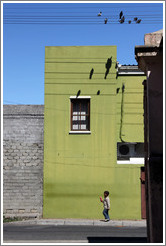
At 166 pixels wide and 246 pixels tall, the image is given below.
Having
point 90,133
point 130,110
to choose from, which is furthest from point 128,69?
point 90,133

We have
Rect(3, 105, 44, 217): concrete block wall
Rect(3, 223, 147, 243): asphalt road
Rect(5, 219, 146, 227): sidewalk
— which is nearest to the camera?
Rect(3, 223, 147, 243): asphalt road

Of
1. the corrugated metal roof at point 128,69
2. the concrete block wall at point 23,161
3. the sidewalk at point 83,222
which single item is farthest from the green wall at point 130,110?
the sidewalk at point 83,222

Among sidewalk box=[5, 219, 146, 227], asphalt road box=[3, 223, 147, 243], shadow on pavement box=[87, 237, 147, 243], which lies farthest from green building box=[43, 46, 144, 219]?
shadow on pavement box=[87, 237, 147, 243]

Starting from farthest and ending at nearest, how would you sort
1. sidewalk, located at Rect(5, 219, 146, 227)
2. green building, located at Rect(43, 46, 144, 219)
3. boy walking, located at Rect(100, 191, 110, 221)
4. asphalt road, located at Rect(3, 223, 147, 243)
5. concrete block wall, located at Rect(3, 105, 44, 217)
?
concrete block wall, located at Rect(3, 105, 44, 217), green building, located at Rect(43, 46, 144, 219), boy walking, located at Rect(100, 191, 110, 221), sidewalk, located at Rect(5, 219, 146, 227), asphalt road, located at Rect(3, 223, 147, 243)

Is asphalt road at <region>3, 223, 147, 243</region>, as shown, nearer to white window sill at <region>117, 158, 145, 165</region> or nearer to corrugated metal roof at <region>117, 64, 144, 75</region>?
white window sill at <region>117, 158, 145, 165</region>

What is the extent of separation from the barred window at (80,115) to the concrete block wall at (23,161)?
5.55 feet

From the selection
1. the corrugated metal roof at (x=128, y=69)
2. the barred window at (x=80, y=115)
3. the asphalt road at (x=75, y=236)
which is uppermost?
the corrugated metal roof at (x=128, y=69)

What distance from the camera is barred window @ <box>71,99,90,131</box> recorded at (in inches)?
843

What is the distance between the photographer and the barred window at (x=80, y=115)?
21.4 m

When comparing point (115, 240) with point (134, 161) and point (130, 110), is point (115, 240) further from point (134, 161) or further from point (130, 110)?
point (130, 110)

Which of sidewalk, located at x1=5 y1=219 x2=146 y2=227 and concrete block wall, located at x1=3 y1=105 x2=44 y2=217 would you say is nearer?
sidewalk, located at x1=5 y1=219 x2=146 y2=227

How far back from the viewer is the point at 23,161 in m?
21.2

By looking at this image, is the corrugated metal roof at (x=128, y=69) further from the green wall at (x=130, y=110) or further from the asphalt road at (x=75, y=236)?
the asphalt road at (x=75, y=236)

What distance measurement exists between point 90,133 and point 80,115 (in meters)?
1.16
